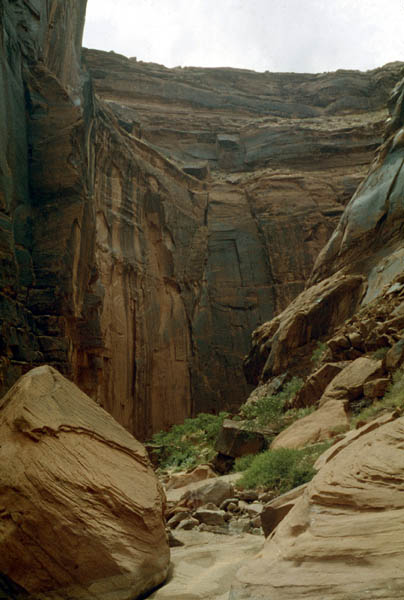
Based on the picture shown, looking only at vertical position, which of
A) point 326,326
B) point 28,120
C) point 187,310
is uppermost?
point 28,120

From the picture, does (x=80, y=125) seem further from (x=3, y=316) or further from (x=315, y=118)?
(x=315, y=118)

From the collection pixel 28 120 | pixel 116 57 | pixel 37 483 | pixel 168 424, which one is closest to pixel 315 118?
pixel 116 57

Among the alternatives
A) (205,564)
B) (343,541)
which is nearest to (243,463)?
(205,564)

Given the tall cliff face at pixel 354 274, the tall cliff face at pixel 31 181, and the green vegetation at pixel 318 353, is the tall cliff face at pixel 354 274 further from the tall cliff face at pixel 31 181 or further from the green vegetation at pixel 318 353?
the tall cliff face at pixel 31 181

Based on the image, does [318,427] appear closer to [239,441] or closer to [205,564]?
[239,441]

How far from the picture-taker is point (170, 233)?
26.5 metres

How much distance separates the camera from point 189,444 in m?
16.5

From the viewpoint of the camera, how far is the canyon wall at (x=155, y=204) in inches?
493

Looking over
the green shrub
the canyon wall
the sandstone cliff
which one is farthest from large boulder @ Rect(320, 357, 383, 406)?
the canyon wall

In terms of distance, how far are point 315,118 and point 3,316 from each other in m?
31.1

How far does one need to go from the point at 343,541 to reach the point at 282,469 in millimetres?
4537

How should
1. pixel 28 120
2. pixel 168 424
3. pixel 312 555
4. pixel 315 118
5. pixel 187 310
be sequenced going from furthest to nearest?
pixel 315 118 < pixel 187 310 < pixel 168 424 < pixel 28 120 < pixel 312 555

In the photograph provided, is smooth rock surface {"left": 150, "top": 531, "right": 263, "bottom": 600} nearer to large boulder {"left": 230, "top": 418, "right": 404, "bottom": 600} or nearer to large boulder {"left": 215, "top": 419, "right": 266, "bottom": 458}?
large boulder {"left": 230, "top": 418, "right": 404, "bottom": 600}

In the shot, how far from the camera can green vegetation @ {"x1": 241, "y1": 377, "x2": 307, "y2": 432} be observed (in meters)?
11.4
